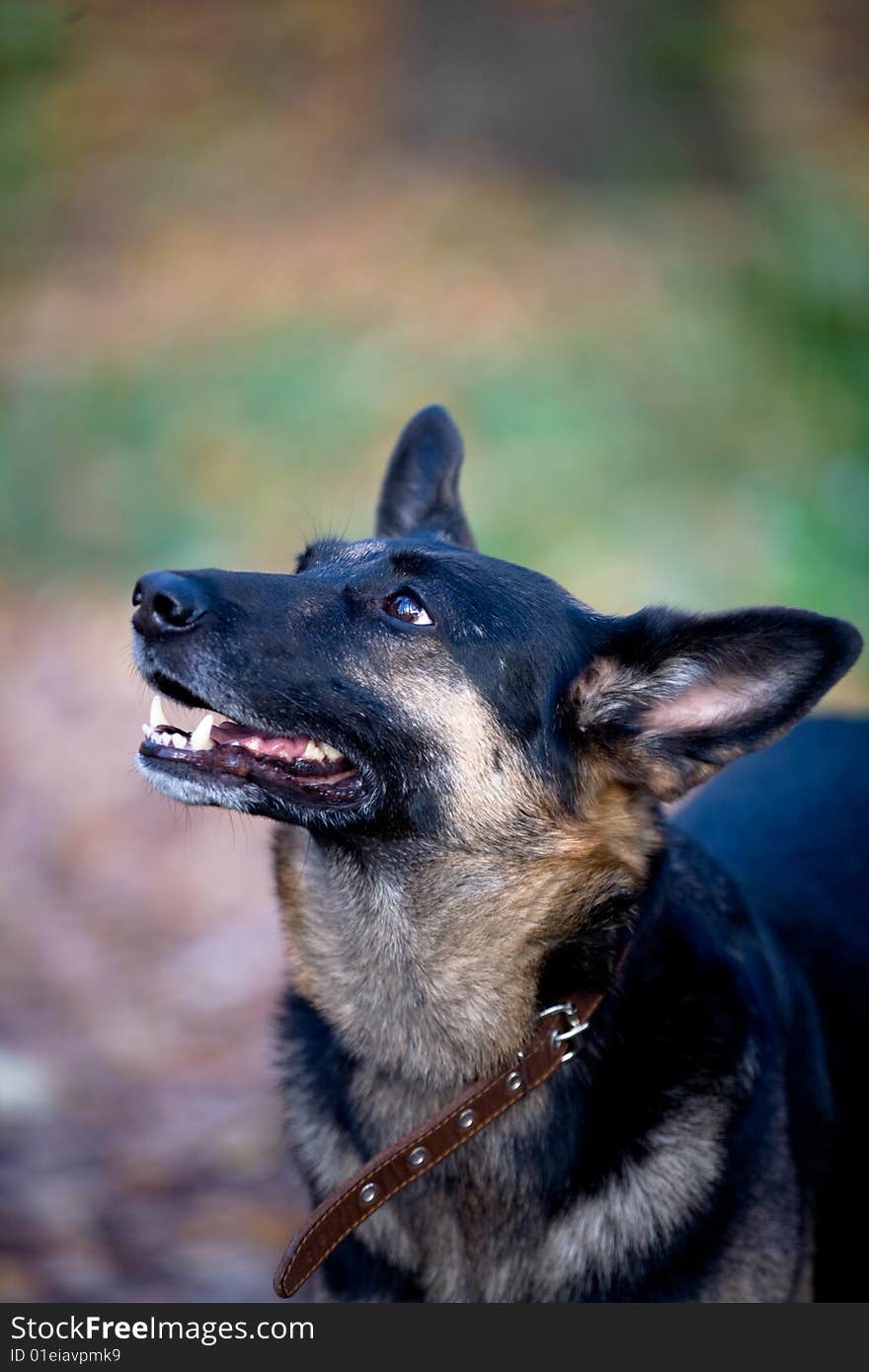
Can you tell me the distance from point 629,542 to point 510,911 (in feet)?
19.5

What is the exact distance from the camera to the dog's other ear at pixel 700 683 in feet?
8.79

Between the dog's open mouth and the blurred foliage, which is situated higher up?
the blurred foliage

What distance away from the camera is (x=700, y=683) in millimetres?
2900

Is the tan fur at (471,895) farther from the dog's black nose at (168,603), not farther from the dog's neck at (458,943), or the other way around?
the dog's black nose at (168,603)

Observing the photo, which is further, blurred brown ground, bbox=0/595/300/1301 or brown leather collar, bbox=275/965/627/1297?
blurred brown ground, bbox=0/595/300/1301

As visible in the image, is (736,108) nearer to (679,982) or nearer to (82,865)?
(82,865)

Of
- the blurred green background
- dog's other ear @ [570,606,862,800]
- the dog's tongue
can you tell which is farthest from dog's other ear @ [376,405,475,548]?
the blurred green background

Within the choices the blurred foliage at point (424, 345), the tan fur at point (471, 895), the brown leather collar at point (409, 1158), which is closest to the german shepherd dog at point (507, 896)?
the tan fur at point (471, 895)

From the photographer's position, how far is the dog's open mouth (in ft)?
9.31

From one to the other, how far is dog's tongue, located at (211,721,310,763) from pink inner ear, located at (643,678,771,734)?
86 cm

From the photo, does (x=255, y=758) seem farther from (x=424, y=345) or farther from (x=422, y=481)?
(x=424, y=345)

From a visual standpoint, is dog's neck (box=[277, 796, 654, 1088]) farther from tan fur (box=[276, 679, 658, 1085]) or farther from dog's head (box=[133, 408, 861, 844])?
dog's head (box=[133, 408, 861, 844])

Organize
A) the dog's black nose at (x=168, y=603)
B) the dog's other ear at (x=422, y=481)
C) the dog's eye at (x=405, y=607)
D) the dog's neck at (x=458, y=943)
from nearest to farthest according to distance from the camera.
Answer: the dog's black nose at (x=168, y=603)
the dog's neck at (x=458, y=943)
the dog's eye at (x=405, y=607)
the dog's other ear at (x=422, y=481)

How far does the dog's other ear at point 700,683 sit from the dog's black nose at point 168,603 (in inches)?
37.8
